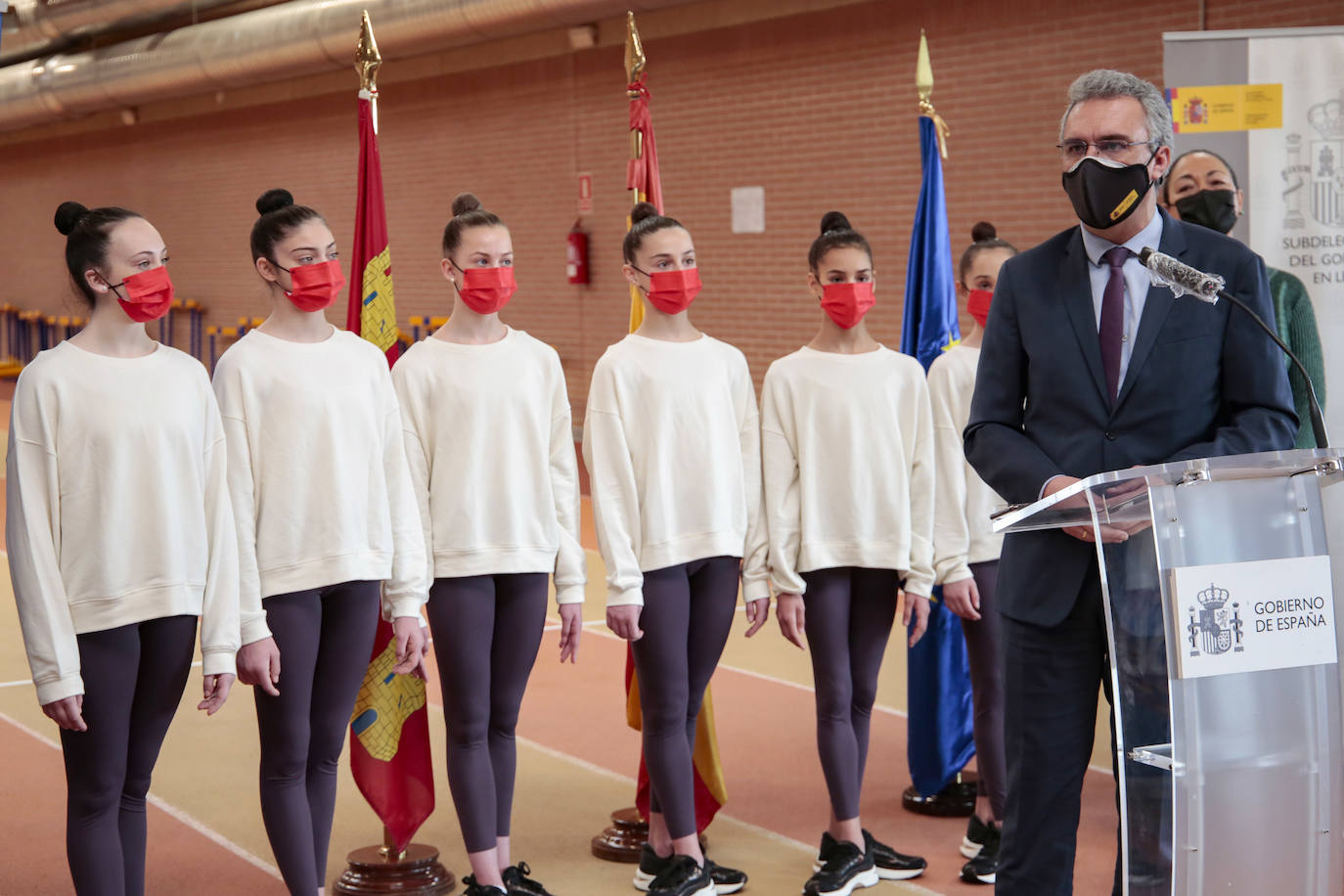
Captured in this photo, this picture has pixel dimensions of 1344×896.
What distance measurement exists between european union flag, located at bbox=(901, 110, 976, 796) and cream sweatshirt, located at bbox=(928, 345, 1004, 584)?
0.40 m

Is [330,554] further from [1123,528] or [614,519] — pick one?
[1123,528]

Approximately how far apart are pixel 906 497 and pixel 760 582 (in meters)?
0.46

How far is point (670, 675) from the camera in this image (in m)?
3.58

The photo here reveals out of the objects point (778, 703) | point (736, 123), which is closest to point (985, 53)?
point (736, 123)

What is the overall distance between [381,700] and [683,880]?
0.91 m

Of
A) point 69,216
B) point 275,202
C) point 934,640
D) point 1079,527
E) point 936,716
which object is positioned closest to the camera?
point 1079,527

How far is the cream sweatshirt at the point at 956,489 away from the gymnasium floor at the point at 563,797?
2.73 feet

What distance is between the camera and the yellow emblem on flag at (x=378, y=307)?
3.74 m

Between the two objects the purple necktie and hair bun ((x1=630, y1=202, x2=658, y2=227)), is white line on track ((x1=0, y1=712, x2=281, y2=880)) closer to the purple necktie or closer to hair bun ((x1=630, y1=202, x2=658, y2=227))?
hair bun ((x1=630, y1=202, x2=658, y2=227))

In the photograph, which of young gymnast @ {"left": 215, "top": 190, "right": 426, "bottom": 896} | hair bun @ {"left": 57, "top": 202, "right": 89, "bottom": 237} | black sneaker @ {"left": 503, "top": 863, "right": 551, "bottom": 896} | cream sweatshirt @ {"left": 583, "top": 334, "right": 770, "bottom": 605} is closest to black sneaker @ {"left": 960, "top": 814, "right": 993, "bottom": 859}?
cream sweatshirt @ {"left": 583, "top": 334, "right": 770, "bottom": 605}

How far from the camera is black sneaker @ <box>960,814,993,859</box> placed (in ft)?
12.7

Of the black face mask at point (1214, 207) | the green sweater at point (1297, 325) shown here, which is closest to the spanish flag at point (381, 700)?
the black face mask at point (1214, 207)

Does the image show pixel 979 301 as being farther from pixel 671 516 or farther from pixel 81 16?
pixel 81 16

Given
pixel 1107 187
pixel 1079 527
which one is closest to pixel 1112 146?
pixel 1107 187
